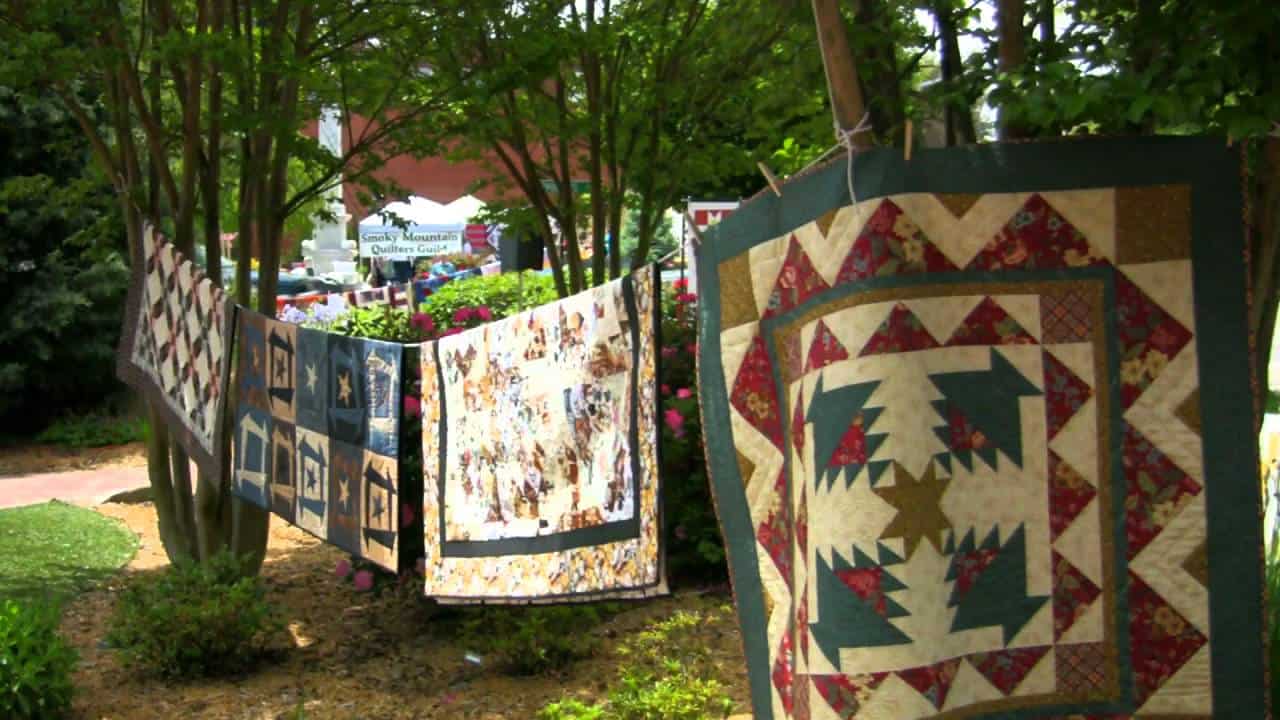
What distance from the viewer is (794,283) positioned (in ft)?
10.9

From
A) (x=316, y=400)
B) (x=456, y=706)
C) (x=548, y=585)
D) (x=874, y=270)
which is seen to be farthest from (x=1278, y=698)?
(x=316, y=400)

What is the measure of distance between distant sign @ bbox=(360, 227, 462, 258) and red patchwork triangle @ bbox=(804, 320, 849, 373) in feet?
45.9

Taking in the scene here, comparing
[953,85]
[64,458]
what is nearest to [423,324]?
[953,85]

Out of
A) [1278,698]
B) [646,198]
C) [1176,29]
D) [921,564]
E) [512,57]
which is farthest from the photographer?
[646,198]

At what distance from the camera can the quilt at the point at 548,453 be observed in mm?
4473

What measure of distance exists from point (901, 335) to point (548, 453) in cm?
209

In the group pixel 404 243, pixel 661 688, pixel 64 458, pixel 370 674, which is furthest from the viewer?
pixel 404 243

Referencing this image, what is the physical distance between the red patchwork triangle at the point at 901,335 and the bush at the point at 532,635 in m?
3.59

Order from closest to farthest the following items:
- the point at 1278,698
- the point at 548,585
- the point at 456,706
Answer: the point at 1278,698
the point at 548,585
the point at 456,706

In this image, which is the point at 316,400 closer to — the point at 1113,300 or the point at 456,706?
the point at 456,706

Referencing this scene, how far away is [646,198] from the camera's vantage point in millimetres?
10195

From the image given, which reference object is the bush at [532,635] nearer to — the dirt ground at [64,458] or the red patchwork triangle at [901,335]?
the red patchwork triangle at [901,335]

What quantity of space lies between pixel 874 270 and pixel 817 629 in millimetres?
788

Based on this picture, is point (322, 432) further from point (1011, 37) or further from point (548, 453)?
point (1011, 37)
